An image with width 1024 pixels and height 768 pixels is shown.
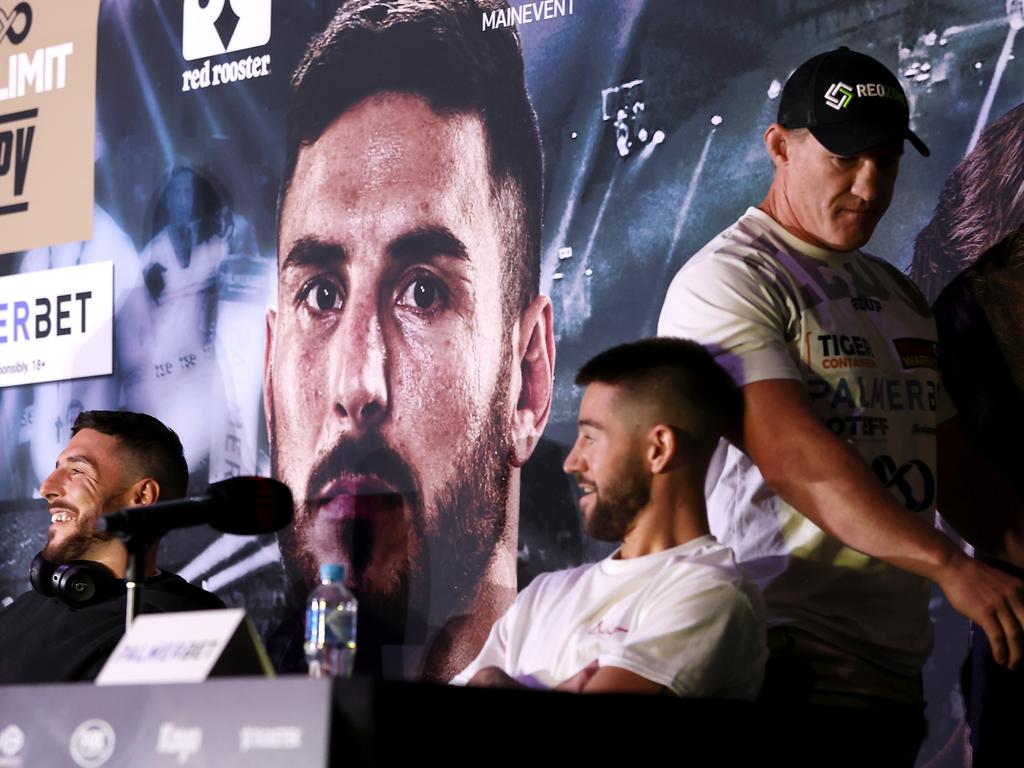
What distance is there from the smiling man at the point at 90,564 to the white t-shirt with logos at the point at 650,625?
1050mm

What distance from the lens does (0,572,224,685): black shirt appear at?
111 inches

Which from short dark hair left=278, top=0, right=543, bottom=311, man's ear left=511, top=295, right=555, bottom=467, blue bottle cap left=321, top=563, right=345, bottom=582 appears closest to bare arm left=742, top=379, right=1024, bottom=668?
blue bottle cap left=321, top=563, right=345, bottom=582

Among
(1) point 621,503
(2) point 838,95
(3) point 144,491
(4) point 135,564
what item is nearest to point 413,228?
(3) point 144,491

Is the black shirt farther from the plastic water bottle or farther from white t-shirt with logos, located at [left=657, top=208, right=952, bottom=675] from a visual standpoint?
white t-shirt with logos, located at [left=657, top=208, right=952, bottom=675]

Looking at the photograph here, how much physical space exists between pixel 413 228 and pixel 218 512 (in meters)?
1.74

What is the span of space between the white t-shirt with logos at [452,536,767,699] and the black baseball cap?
0.65 m

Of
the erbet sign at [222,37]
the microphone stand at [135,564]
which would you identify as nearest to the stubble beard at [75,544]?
the erbet sign at [222,37]

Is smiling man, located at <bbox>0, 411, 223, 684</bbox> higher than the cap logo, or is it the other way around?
the cap logo

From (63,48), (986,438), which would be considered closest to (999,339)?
(986,438)

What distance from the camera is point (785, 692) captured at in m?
1.92

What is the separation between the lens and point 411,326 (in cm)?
334

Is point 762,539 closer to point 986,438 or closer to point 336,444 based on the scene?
point 986,438

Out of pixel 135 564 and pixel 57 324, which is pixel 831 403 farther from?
pixel 57 324

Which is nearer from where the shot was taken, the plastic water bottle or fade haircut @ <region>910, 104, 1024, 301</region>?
the plastic water bottle
